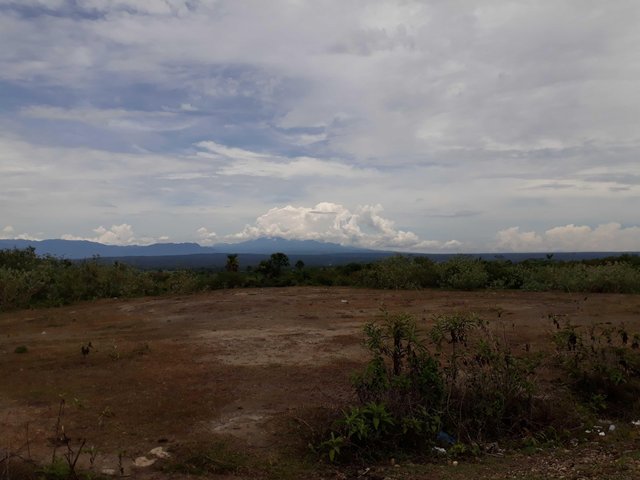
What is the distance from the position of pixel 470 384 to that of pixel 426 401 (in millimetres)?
630

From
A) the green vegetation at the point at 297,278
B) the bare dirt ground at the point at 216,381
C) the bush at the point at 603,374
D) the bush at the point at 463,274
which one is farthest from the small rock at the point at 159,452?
the bush at the point at 463,274

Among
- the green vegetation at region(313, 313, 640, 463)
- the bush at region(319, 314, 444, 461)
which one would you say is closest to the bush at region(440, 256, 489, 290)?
the green vegetation at region(313, 313, 640, 463)

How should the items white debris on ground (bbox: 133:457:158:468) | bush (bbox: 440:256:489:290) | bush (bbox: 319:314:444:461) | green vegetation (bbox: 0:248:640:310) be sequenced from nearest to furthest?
white debris on ground (bbox: 133:457:158:468)
bush (bbox: 319:314:444:461)
green vegetation (bbox: 0:248:640:310)
bush (bbox: 440:256:489:290)

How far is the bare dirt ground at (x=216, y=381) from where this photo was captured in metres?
4.66

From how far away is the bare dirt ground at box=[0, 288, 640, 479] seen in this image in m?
4.66

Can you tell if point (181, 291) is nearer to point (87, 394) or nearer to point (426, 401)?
point (87, 394)

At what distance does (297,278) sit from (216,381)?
1609 cm

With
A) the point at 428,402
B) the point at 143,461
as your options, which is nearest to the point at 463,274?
the point at 428,402

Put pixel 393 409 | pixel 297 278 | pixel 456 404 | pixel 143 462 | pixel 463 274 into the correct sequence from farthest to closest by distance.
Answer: pixel 297 278 → pixel 463 274 → pixel 456 404 → pixel 393 409 → pixel 143 462

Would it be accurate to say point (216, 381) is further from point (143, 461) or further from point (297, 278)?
point (297, 278)

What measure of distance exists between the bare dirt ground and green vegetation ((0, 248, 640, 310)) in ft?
9.02

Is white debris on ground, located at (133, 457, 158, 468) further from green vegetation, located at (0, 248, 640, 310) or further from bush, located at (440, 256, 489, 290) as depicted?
bush, located at (440, 256, 489, 290)

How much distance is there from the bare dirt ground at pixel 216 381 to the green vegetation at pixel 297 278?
108 inches

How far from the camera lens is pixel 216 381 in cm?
690
